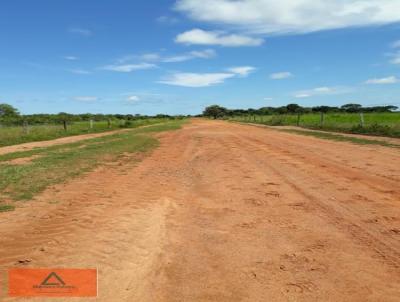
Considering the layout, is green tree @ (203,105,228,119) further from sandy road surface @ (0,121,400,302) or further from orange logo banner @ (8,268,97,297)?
orange logo banner @ (8,268,97,297)

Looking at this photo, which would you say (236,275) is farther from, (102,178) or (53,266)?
(102,178)

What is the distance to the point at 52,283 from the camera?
3428 millimetres

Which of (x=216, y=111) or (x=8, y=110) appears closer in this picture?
(x=8, y=110)

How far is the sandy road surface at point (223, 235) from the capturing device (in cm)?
347

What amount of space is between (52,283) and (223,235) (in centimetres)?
217

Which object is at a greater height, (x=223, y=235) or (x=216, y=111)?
(x=216, y=111)

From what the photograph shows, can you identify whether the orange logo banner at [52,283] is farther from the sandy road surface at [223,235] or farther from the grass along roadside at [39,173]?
the grass along roadside at [39,173]

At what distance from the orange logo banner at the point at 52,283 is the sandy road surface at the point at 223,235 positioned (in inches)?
4.9

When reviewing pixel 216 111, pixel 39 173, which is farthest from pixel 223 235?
pixel 216 111

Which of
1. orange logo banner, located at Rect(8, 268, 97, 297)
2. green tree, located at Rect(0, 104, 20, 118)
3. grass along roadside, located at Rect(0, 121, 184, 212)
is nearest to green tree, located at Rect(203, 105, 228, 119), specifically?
green tree, located at Rect(0, 104, 20, 118)

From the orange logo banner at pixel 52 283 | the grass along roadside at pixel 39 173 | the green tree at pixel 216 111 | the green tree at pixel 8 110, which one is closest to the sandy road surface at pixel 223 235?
the orange logo banner at pixel 52 283

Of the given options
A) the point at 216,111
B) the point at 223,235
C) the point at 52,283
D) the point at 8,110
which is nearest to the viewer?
the point at 52,283

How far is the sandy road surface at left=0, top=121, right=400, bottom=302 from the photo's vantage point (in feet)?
Result: 11.4

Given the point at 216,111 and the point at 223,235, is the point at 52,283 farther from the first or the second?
the point at 216,111
